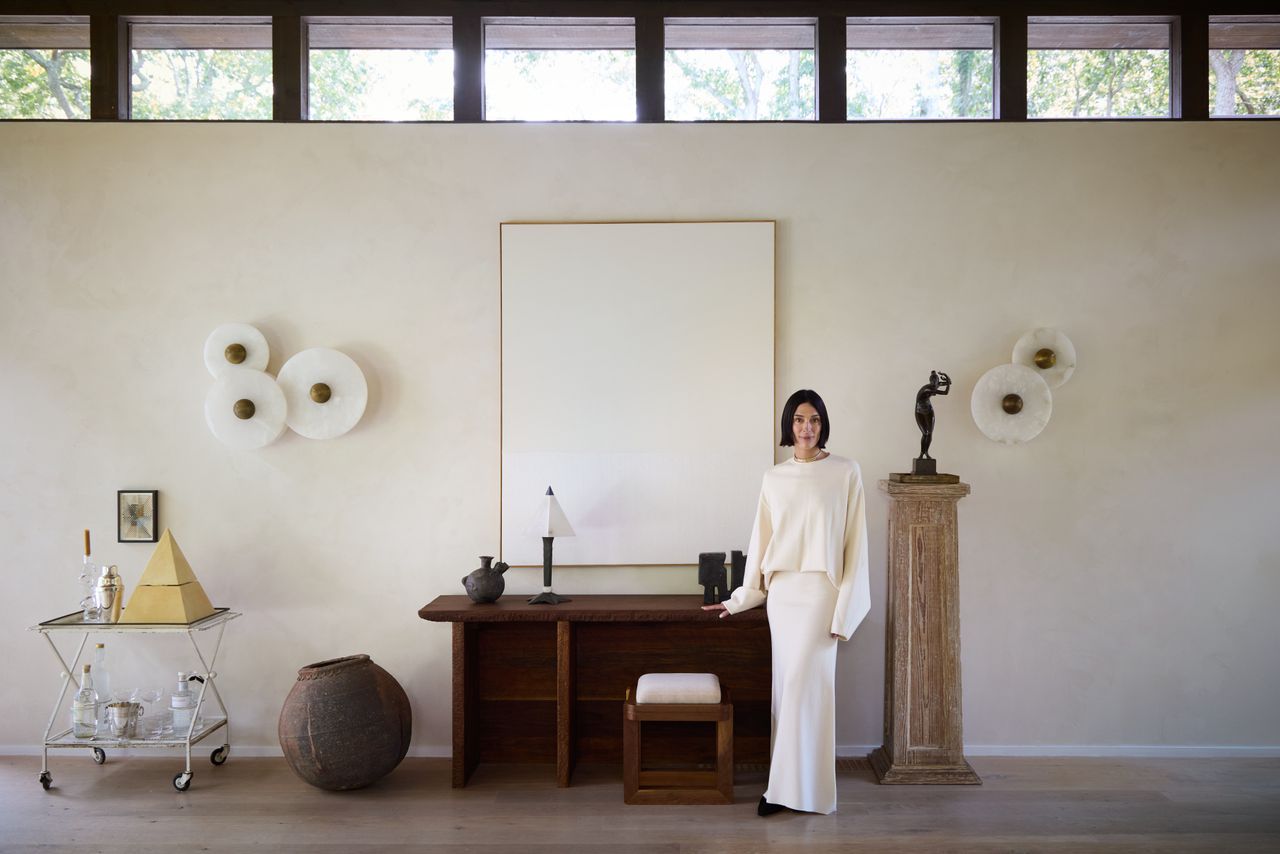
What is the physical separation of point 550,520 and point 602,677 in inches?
32.3

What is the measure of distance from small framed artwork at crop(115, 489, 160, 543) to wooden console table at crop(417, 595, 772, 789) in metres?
1.53

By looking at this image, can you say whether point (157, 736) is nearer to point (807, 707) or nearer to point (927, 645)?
point (807, 707)

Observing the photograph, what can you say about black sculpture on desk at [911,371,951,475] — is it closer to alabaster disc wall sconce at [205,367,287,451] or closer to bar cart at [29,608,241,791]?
alabaster disc wall sconce at [205,367,287,451]

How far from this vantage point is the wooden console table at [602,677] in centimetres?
399

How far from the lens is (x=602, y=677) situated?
4074 mm

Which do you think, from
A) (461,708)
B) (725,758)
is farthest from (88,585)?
(725,758)

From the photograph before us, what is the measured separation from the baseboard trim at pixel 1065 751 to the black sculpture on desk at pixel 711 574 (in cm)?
106

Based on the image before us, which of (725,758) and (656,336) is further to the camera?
(656,336)

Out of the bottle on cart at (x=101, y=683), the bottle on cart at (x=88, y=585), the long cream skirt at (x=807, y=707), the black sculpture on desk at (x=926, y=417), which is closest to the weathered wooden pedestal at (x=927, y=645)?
the black sculpture on desk at (x=926, y=417)

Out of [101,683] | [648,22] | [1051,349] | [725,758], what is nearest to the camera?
[725,758]

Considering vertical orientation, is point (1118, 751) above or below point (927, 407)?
below

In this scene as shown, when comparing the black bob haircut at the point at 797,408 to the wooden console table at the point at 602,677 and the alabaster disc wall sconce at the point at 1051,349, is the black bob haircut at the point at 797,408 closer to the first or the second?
the wooden console table at the point at 602,677

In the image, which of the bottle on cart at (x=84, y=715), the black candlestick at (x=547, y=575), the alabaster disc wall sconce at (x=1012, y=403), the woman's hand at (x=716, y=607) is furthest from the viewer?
the alabaster disc wall sconce at (x=1012, y=403)

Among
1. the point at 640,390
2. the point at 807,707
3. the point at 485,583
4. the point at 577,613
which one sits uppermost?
the point at 640,390
